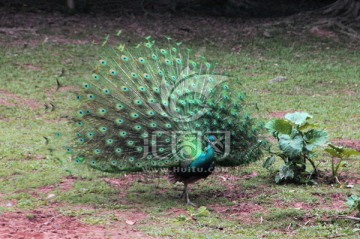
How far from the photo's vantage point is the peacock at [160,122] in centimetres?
672

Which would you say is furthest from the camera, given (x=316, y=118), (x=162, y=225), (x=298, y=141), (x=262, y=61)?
(x=262, y=61)

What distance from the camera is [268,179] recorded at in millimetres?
7875

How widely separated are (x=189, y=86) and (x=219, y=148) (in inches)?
26.5

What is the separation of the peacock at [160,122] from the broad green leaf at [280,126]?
202mm

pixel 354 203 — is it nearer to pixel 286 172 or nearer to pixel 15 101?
pixel 286 172

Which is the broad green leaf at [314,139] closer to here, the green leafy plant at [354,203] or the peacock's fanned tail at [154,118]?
the peacock's fanned tail at [154,118]

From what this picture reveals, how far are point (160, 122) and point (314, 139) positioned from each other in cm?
163

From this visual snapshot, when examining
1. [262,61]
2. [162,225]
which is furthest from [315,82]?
[162,225]

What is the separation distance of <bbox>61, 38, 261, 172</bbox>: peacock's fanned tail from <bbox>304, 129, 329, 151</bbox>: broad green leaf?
1.84 ft

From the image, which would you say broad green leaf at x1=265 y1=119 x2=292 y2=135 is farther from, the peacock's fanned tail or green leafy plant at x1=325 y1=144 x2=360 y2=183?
green leafy plant at x1=325 y1=144 x2=360 y2=183

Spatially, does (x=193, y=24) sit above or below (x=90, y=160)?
above

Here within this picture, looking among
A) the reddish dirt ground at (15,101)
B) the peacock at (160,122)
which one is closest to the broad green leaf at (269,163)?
the peacock at (160,122)

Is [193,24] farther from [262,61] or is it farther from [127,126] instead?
[127,126]

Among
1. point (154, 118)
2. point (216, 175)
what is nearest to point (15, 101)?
point (216, 175)
